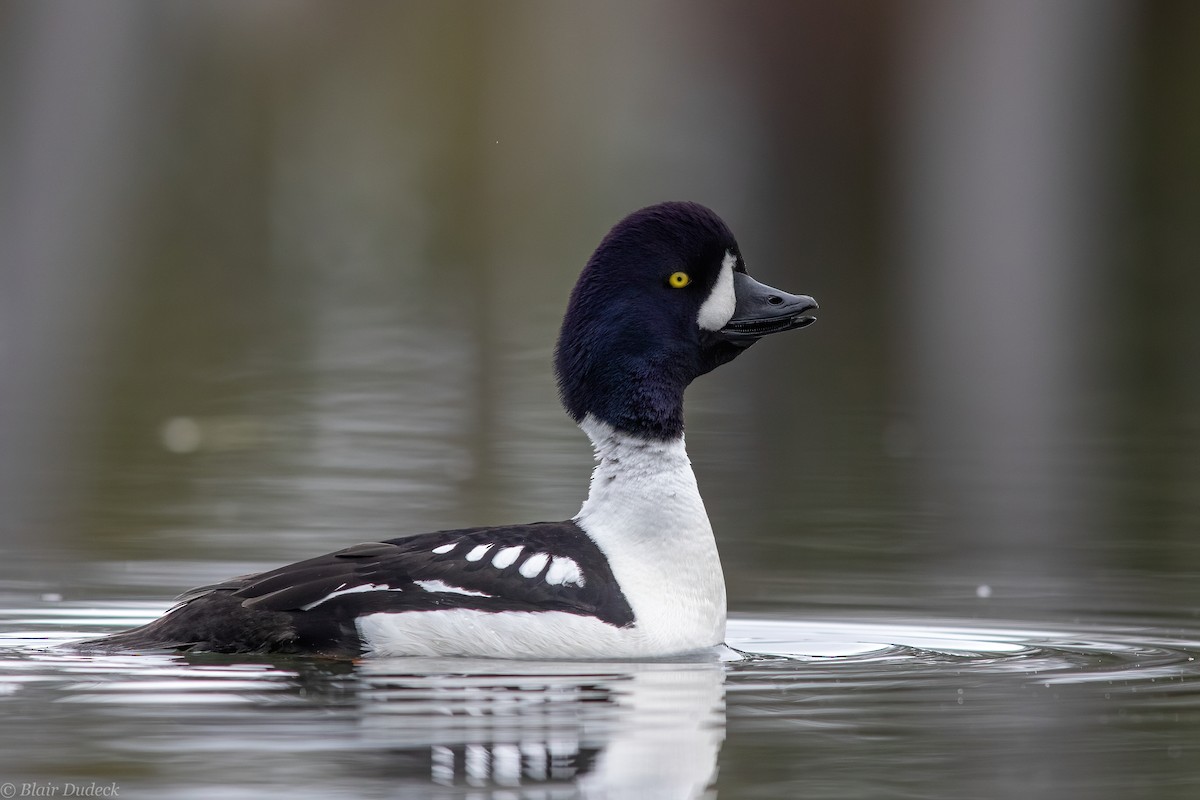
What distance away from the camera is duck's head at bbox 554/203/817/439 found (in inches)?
314

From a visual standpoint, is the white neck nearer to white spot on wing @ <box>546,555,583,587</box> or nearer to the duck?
the duck

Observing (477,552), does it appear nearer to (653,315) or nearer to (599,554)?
(599,554)

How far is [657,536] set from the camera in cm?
779

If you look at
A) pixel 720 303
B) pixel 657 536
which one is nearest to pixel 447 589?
pixel 657 536

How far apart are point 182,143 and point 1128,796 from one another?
4403 cm

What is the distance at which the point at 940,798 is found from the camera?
5.51m

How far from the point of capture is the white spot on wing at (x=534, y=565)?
7.36 metres

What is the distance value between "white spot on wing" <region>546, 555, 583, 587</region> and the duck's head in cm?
78

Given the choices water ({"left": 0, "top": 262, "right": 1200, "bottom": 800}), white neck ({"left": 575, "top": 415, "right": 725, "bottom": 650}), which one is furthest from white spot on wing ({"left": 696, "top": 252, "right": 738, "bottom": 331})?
water ({"left": 0, "top": 262, "right": 1200, "bottom": 800})

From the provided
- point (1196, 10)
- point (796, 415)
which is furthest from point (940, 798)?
point (1196, 10)

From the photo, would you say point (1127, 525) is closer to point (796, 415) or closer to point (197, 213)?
point (796, 415)

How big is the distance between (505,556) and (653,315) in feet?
4.10

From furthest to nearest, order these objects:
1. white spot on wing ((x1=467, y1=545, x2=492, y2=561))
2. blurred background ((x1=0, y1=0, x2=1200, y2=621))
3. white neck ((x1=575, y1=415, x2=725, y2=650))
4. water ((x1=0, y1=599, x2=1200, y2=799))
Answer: blurred background ((x1=0, y1=0, x2=1200, y2=621)) → white neck ((x1=575, y1=415, x2=725, y2=650)) → white spot on wing ((x1=467, y1=545, x2=492, y2=561)) → water ((x1=0, y1=599, x2=1200, y2=799))

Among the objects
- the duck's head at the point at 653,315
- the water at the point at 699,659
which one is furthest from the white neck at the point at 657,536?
the water at the point at 699,659
